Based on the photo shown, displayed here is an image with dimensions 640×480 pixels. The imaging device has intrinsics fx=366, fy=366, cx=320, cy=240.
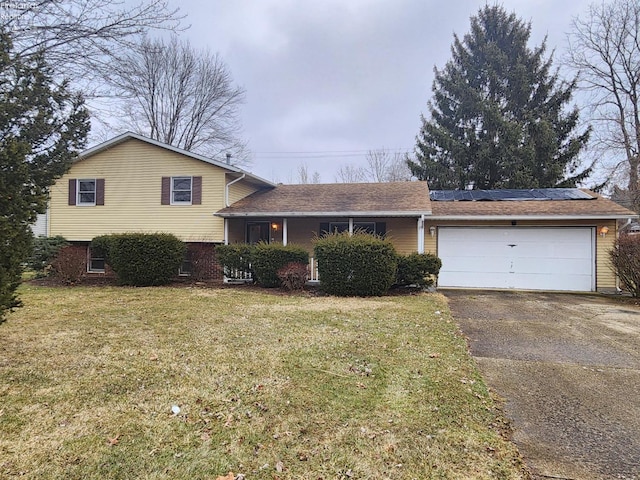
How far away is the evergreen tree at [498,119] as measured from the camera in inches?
786

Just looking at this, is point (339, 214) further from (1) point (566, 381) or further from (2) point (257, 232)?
(1) point (566, 381)

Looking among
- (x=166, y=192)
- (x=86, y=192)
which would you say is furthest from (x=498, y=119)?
(x=86, y=192)

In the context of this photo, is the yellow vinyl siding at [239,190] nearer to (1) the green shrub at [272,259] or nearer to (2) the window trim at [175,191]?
(2) the window trim at [175,191]

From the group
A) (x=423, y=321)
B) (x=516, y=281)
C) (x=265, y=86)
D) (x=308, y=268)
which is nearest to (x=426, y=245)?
(x=516, y=281)

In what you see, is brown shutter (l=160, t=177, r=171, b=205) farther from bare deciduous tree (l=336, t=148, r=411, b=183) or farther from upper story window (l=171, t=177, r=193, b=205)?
bare deciduous tree (l=336, t=148, r=411, b=183)

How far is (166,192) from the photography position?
44.0 feet

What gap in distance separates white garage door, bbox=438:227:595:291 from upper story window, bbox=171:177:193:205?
9034mm

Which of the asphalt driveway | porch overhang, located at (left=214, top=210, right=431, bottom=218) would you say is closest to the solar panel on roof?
porch overhang, located at (left=214, top=210, right=431, bottom=218)

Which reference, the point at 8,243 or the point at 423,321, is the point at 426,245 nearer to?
the point at 423,321

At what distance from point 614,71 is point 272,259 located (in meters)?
20.9

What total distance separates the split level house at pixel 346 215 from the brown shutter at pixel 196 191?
0.04 metres

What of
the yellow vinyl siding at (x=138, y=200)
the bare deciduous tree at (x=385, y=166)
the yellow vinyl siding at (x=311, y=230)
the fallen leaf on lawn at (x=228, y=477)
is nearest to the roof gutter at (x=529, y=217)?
the yellow vinyl siding at (x=311, y=230)

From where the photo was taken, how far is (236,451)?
260 centimetres

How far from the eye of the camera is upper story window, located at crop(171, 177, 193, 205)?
13.4 metres
